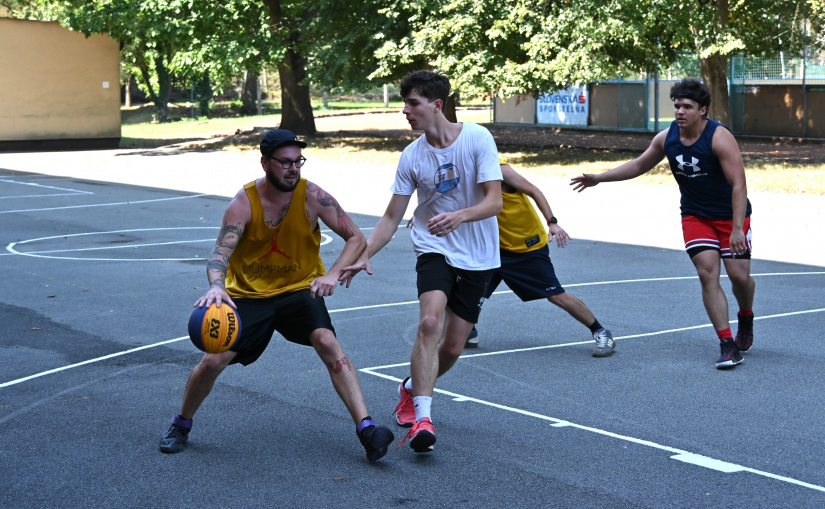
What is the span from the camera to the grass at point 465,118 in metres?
20.5

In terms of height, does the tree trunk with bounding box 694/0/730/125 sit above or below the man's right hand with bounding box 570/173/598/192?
above

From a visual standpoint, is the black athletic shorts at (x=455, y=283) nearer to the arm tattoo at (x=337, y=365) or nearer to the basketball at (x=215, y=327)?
the arm tattoo at (x=337, y=365)

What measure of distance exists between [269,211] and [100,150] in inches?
1248

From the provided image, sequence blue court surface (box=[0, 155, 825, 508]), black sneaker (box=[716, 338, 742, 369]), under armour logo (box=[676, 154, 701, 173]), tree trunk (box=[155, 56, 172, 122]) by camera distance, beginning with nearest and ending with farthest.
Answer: blue court surface (box=[0, 155, 825, 508]) < black sneaker (box=[716, 338, 742, 369]) < under armour logo (box=[676, 154, 701, 173]) < tree trunk (box=[155, 56, 172, 122])

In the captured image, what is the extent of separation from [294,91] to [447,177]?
30.3 meters

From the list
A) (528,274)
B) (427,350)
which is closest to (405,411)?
(427,350)

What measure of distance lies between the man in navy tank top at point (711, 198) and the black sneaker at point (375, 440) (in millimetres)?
3016

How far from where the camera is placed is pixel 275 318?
5.30 metres

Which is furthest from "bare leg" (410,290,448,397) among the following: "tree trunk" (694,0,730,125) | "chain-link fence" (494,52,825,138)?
"chain-link fence" (494,52,825,138)

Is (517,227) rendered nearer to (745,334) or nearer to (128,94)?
(745,334)

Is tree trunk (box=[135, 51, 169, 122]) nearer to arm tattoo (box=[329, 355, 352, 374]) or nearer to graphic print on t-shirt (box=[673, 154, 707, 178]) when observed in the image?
graphic print on t-shirt (box=[673, 154, 707, 178])

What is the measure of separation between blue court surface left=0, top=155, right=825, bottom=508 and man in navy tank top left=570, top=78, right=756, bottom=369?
37 cm

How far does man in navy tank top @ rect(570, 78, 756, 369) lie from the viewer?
275 inches

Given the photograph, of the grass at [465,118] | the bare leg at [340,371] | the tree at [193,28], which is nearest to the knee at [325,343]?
the bare leg at [340,371]
